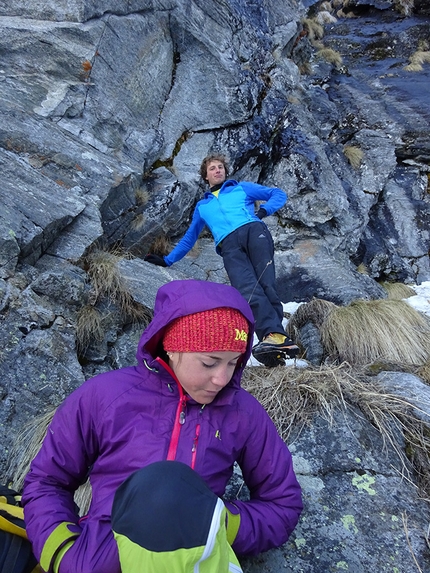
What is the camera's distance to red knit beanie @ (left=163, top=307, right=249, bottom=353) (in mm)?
1995

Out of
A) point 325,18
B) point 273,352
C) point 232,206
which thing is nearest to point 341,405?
point 273,352

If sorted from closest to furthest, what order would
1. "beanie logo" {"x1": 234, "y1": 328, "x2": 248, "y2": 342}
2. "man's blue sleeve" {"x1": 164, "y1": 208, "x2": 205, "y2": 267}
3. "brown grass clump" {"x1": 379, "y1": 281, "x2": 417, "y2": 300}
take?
1. "beanie logo" {"x1": 234, "y1": 328, "x2": 248, "y2": 342}
2. "man's blue sleeve" {"x1": 164, "y1": 208, "x2": 205, "y2": 267}
3. "brown grass clump" {"x1": 379, "y1": 281, "x2": 417, "y2": 300}

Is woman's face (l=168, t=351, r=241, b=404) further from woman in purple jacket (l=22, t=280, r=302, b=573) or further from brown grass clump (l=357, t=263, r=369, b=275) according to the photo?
brown grass clump (l=357, t=263, r=369, b=275)

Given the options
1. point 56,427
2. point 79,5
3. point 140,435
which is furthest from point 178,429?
point 79,5

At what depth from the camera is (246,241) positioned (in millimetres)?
5715

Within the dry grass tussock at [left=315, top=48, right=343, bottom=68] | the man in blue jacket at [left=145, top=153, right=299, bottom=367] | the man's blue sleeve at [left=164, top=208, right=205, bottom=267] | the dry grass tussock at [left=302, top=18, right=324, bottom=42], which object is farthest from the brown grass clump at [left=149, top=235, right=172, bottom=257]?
the dry grass tussock at [left=302, top=18, right=324, bottom=42]

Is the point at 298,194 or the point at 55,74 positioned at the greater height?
the point at 55,74

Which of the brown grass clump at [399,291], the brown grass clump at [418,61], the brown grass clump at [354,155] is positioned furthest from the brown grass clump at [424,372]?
the brown grass clump at [418,61]

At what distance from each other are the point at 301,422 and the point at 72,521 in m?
1.95

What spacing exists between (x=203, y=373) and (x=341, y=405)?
75.0 inches

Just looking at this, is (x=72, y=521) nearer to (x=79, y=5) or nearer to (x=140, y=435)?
(x=140, y=435)

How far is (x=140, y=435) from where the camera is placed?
6.61 feet

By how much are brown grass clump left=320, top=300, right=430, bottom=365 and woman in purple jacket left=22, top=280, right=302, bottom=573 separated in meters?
3.66

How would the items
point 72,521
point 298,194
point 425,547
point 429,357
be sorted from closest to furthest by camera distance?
point 72,521
point 425,547
point 429,357
point 298,194
